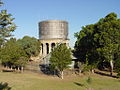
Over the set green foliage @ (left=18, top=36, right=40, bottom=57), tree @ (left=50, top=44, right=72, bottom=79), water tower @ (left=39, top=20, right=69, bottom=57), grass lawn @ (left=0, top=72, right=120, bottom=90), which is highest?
water tower @ (left=39, top=20, right=69, bottom=57)

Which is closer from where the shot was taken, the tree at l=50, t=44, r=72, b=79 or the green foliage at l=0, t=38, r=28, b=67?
the tree at l=50, t=44, r=72, b=79

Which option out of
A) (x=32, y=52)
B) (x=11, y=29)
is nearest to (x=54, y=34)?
(x=32, y=52)

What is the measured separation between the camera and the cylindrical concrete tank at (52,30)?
69500mm

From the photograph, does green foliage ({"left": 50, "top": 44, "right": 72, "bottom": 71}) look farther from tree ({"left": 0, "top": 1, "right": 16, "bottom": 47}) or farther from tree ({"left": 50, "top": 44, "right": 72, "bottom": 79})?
tree ({"left": 0, "top": 1, "right": 16, "bottom": 47})

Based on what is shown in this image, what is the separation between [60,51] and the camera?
28.8m

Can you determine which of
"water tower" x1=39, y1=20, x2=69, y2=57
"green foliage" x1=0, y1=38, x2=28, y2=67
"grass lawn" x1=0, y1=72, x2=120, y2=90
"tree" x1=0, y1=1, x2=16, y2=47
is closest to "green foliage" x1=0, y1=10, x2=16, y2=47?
"tree" x1=0, y1=1, x2=16, y2=47

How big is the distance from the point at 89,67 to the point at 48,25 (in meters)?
39.6

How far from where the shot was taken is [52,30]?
2736 inches

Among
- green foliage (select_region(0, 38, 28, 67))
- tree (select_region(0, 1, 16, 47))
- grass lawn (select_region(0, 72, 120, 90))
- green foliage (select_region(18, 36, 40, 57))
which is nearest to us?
tree (select_region(0, 1, 16, 47))

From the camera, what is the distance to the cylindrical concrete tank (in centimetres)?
→ 6950

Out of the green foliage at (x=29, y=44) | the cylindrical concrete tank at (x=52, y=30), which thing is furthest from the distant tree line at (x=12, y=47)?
the cylindrical concrete tank at (x=52, y=30)

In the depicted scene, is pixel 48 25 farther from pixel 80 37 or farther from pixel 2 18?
pixel 2 18

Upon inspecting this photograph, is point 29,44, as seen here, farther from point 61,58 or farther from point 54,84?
point 54,84

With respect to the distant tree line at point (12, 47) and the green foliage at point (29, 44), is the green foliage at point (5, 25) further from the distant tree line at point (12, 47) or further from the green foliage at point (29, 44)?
the green foliage at point (29, 44)
